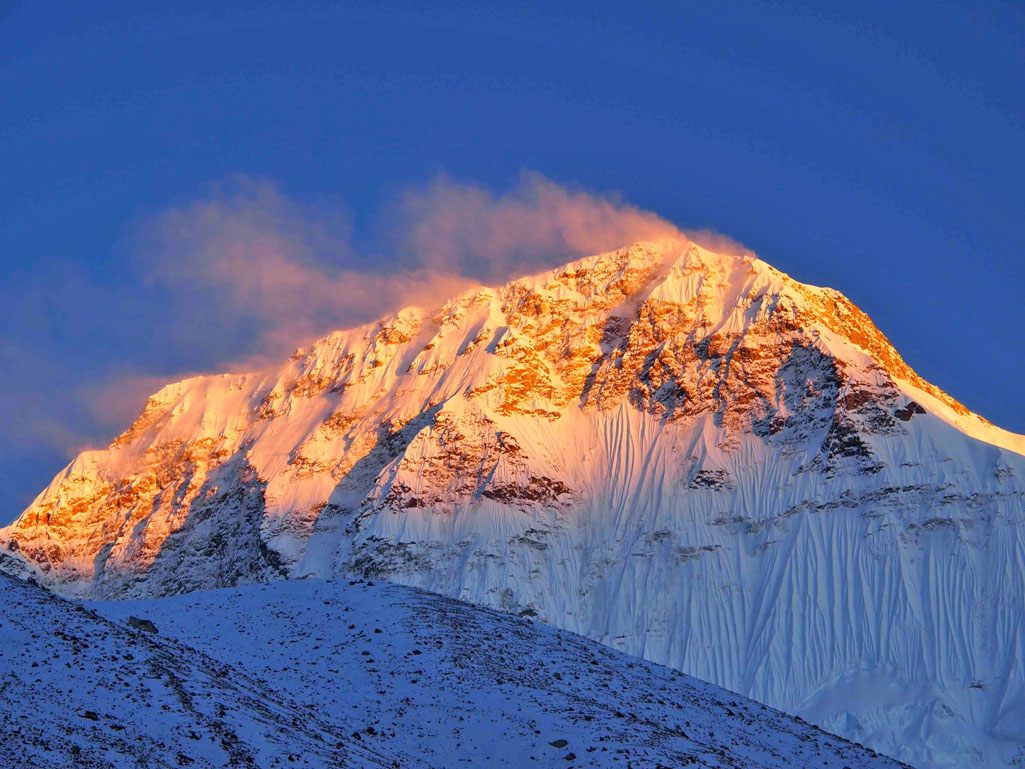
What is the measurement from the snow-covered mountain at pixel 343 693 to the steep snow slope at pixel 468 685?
10 centimetres

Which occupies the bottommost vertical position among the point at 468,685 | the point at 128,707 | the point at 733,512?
the point at 128,707

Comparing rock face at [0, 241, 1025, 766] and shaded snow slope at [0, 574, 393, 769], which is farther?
rock face at [0, 241, 1025, 766]

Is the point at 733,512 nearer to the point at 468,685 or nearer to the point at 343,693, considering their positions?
the point at 468,685

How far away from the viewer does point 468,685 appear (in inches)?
1907

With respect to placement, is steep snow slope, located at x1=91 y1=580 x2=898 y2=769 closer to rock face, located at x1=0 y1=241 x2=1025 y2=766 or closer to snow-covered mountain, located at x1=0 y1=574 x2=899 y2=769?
snow-covered mountain, located at x1=0 y1=574 x2=899 y2=769

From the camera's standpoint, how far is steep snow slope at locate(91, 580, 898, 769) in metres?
42.9

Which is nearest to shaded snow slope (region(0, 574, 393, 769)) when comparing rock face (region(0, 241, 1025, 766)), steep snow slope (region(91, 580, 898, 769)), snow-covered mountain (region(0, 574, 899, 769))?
snow-covered mountain (region(0, 574, 899, 769))

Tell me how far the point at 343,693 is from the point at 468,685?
477 centimetres

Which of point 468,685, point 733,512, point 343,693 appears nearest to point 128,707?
point 343,693

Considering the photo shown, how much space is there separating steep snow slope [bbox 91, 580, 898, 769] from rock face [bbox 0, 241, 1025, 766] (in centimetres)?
7524

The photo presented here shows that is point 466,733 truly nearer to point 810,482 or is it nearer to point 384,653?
point 384,653

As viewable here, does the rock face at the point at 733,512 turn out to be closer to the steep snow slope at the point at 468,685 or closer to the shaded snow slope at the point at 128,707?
the steep snow slope at the point at 468,685

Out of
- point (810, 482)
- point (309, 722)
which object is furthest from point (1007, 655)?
point (309, 722)

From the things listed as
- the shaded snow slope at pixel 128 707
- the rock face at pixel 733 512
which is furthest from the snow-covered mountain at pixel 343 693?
the rock face at pixel 733 512
